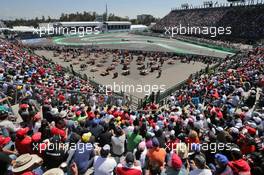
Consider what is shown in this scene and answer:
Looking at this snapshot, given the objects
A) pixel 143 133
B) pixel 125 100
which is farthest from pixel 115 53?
pixel 143 133

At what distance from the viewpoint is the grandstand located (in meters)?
63.1

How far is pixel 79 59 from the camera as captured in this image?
1901 inches

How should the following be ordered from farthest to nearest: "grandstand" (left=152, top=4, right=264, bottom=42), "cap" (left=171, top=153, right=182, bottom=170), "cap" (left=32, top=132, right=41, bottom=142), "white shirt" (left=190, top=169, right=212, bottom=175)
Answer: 1. "grandstand" (left=152, top=4, right=264, bottom=42)
2. "cap" (left=32, top=132, right=41, bottom=142)
3. "cap" (left=171, top=153, right=182, bottom=170)
4. "white shirt" (left=190, top=169, right=212, bottom=175)

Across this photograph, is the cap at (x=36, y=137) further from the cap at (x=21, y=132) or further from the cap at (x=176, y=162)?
the cap at (x=176, y=162)

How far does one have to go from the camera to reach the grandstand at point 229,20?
207 ft

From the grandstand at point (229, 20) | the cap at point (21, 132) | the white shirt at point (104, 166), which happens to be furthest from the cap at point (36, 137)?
the grandstand at point (229, 20)

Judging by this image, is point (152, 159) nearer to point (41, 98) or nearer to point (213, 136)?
point (213, 136)

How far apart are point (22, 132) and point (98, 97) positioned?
37.5 feet

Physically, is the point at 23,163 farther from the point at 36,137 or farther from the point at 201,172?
the point at 201,172

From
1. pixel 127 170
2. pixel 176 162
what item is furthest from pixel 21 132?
pixel 176 162

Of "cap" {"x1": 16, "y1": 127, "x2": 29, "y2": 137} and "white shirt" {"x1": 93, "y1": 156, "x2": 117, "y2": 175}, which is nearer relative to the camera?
"white shirt" {"x1": 93, "y1": 156, "x2": 117, "y2": 175}

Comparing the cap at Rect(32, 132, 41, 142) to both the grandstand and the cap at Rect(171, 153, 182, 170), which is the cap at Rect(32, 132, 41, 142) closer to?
the cap at Rect(171, 153, 182, 170)

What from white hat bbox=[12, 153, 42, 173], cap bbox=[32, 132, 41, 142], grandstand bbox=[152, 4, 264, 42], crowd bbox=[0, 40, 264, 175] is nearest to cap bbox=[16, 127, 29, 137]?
crowd bbox=[0, 40, 264, 175]

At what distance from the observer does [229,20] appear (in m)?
74.2
